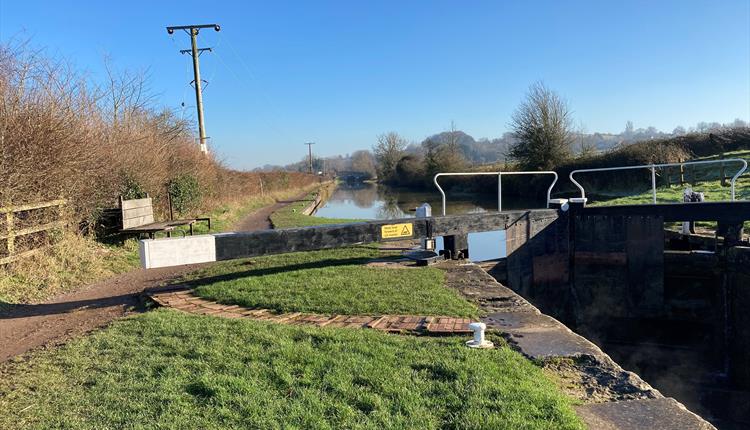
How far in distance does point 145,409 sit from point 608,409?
110 inches

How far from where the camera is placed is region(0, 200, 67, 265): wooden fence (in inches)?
271

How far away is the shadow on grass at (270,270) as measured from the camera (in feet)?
22.5

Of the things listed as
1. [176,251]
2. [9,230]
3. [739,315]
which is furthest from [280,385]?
[739,315]

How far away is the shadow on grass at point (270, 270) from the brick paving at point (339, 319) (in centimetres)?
102

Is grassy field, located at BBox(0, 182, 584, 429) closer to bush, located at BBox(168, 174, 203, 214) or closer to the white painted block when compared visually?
the white painted block

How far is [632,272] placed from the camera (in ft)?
28.8

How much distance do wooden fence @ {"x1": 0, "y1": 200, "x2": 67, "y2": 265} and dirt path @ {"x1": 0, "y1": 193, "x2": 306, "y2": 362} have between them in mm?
1024

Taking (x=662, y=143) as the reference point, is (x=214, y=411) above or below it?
below

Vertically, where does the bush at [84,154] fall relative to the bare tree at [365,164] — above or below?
below

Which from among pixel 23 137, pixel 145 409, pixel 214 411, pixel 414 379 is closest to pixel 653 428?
pixel 414 379

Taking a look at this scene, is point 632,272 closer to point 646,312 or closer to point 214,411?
point 646,312

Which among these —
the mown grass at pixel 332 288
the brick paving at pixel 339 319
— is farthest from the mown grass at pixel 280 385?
the mown grass at pixel 332 288

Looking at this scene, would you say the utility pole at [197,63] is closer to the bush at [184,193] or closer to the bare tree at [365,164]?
the bush at [184,193]

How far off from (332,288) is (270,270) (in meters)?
1.74
